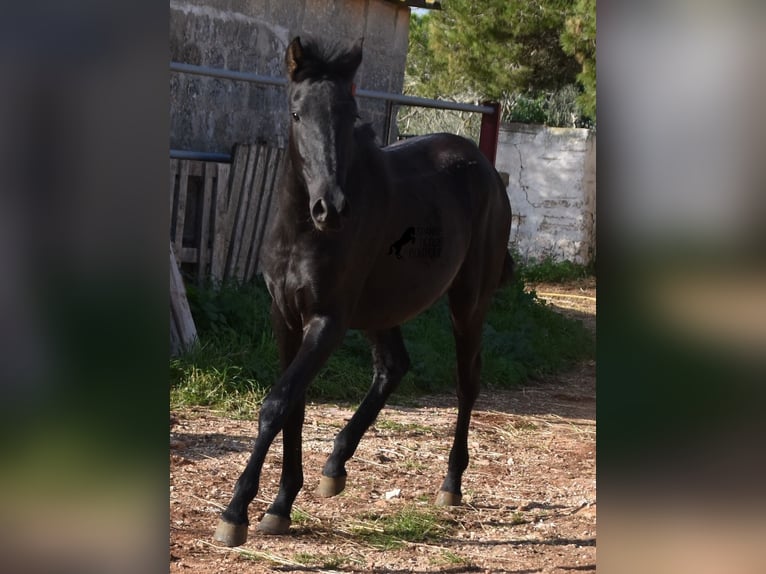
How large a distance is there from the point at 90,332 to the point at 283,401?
2.63 meters

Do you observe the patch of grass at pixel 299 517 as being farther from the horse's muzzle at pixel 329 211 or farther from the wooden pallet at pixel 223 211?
the wooden pallet at pixel 223 211

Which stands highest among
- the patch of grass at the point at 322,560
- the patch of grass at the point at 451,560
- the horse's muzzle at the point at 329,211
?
the horse's muzzle at the point at 329,211

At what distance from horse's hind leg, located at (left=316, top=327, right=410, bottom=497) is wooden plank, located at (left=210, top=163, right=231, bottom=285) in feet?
10.4

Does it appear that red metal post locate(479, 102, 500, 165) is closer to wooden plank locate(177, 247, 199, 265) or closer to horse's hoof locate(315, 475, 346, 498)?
wooden plank locate(177, 247, 199, 265)

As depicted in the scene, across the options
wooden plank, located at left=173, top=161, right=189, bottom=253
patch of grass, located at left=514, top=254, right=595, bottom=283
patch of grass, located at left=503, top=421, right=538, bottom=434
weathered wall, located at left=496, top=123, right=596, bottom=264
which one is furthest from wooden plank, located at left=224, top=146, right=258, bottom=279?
weathered wall, located at left=496, top=123, right=596, bottom=264

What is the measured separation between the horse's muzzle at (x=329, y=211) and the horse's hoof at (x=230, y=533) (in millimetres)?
1186

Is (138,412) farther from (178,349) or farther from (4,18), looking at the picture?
(178,349)

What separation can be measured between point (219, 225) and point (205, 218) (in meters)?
0.13

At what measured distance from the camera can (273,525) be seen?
4371mm

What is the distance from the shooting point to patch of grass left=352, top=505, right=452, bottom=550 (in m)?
4.40

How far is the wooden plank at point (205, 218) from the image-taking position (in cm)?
792

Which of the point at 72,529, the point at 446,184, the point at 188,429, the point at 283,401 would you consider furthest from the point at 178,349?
the point at 72,529

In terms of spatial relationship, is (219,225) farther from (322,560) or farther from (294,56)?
(322,560)

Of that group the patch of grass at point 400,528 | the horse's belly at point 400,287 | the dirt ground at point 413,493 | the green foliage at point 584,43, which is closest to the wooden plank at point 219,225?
the dirt ground at point 413,493
